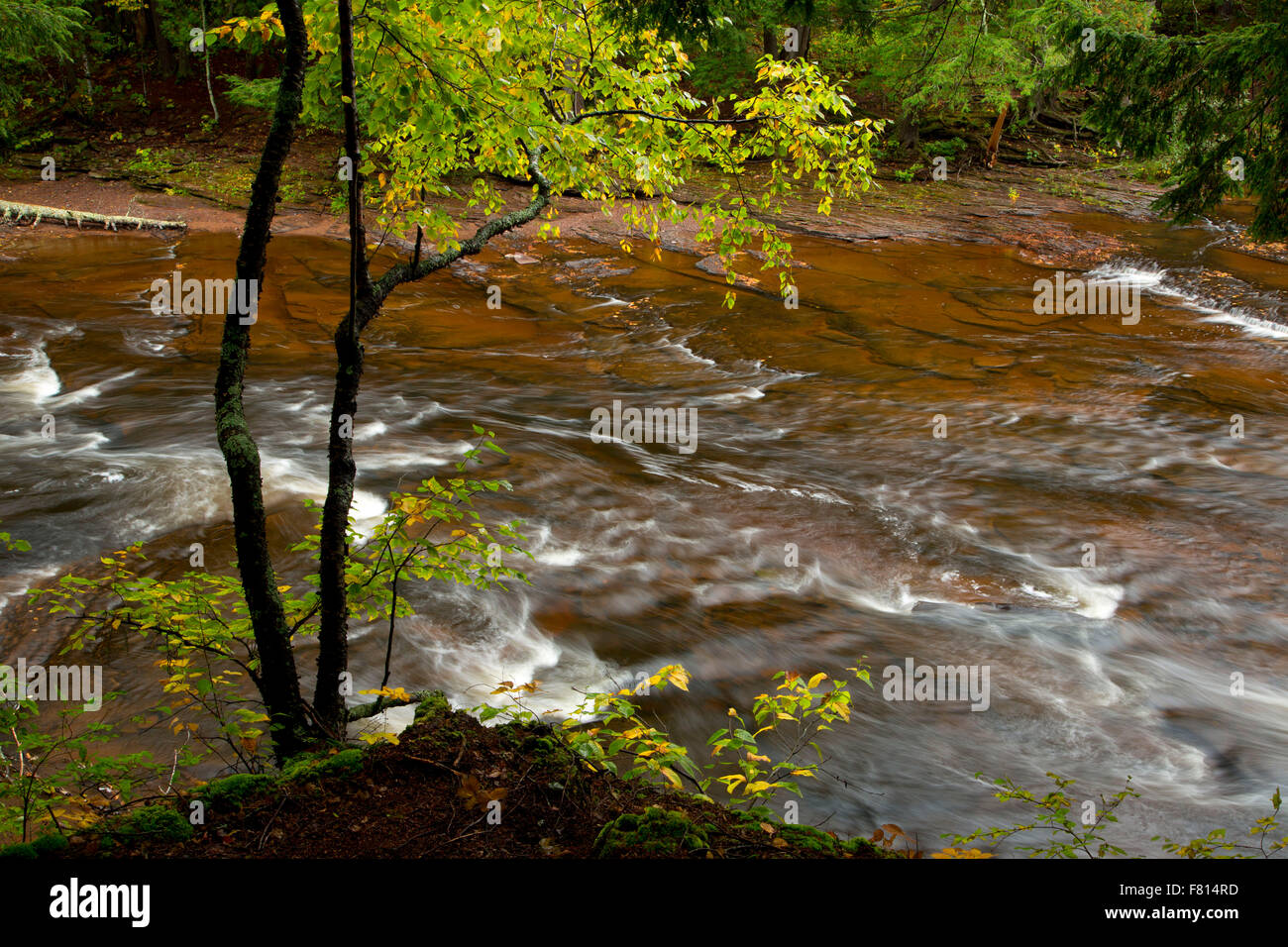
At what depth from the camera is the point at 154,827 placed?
2951mm

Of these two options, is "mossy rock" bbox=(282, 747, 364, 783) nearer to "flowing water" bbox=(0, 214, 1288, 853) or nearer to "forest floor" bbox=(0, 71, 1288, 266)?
"flowing water" bbox=(0, 214, 1288, 853)

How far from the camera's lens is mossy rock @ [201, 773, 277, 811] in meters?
3.20

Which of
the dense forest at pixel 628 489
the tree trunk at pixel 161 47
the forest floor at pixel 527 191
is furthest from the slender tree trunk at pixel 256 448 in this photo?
the tree trunk at pixel 161 47

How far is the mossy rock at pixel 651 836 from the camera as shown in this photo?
290 cm

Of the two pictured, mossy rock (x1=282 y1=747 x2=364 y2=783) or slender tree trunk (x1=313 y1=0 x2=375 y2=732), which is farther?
slender tree trunk (x1=313 y1=0 x2=375 y2=732)

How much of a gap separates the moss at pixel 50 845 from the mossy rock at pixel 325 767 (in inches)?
30.4

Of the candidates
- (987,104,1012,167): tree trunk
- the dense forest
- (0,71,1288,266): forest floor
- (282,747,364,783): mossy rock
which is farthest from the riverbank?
(282,747,364,783): mossy rock

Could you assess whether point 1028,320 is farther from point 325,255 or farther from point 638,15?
point 325,255

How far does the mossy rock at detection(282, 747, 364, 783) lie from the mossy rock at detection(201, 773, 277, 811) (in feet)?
0.27

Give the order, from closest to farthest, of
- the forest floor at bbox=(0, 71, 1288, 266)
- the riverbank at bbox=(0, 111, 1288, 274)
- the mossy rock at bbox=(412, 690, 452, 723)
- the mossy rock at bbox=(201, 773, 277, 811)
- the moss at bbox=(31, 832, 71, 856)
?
1. the moss at bbox=(31, 832, 71, 856)
2. the mossy rock at bbox=(201, 773, 277, 811)
3. the mossy rock at bbox=(412, 690, 452, 723)
4. the riverbank at bbox=(0, 111, 1288, 274)
5. the forest floor at bbox=(0, 71, 1288, 266)

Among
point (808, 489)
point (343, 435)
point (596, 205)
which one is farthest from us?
point (596, 205)

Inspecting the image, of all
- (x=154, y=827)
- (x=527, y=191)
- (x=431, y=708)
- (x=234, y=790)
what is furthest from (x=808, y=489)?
(x=527, y=191)

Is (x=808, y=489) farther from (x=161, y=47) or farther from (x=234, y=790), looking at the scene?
(x=161, y=47)

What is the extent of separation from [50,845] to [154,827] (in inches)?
12.5
